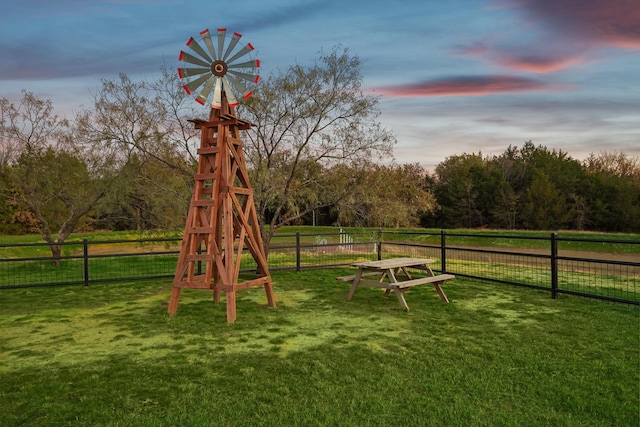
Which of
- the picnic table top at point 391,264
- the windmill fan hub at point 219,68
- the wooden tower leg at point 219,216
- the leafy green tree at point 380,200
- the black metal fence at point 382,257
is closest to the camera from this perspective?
the wooden tower leg at point 219,216

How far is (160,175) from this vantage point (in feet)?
39.0

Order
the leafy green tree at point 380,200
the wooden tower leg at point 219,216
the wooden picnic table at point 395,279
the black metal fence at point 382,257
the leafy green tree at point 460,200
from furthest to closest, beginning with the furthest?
1. the leafy green tree at point 460,200
2. the leafy green tree at point 380,200
3. the black metal fence at point 382,257
4. the wooden picnic table at point 395,279
5. the wooden tower leg at point 219,216

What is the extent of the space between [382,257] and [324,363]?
10.8 meters

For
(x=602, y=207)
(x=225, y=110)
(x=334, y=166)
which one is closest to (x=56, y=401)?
(x=225, y=110)

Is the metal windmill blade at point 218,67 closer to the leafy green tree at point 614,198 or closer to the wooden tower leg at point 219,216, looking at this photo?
the wooden tower leg at point 219,216

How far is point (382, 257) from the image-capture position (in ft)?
50.4

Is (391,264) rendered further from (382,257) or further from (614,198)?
(614,198)

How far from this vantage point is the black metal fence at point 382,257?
8.83 metres

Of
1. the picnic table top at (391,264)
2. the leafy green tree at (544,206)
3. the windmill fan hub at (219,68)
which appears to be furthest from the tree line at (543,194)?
the windmill fan hub at (219,68)

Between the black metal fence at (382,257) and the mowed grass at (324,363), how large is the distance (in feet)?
4.82

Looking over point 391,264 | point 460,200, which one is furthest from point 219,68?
point 460,200

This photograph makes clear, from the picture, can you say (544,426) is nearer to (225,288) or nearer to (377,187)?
(225,288)

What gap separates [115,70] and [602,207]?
4037cm

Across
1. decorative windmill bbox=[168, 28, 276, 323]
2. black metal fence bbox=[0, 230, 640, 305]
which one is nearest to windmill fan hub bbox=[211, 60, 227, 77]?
decorative windmill bbox=[168, 28, 276, 323]
